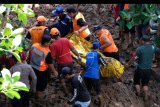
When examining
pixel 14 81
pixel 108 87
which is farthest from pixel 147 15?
pixel 14 81

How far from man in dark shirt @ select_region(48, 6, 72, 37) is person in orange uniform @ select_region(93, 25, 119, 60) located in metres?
0.55

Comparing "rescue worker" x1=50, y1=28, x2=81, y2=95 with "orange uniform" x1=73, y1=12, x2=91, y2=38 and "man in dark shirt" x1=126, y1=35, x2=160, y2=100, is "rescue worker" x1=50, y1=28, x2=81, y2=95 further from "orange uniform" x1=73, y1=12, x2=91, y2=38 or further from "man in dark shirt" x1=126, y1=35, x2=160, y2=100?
"man in dark shirt" x1=126, y1=35, x2=160, y2=100

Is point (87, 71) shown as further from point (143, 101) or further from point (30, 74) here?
point (143, 101)

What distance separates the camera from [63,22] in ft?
22.6

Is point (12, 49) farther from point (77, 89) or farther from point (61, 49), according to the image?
point (61, 49)

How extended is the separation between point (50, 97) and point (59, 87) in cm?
30

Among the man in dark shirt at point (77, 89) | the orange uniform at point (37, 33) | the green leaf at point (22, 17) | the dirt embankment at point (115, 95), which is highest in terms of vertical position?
the green leaf at point (22, 17)

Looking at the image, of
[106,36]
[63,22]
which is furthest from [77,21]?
[106,36]

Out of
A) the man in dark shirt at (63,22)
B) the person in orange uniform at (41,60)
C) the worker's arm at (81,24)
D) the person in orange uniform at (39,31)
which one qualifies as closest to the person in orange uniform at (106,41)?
the worker's arm at (81,24)

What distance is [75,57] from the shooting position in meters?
6.88

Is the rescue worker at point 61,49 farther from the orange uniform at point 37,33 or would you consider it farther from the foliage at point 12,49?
the foliage at point 12,49

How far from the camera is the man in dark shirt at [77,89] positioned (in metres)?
5.74

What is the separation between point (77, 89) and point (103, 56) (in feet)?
3.86

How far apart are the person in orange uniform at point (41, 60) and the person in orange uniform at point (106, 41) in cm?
119
